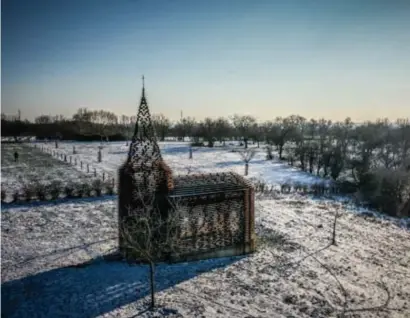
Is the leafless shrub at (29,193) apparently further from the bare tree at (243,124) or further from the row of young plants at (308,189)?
the bare tree at (243,124)

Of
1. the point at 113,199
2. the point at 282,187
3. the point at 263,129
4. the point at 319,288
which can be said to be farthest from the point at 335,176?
the point at 263,129

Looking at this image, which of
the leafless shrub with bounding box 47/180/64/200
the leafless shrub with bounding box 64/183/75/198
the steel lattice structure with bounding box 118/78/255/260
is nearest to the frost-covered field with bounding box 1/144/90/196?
the leafless shrub with bounding box 47/180/64/200

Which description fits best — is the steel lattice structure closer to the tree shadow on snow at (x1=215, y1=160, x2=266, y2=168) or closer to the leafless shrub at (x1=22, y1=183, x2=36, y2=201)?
the leafless shrub at (x1=22, y1=183, x2=36, y2=201)

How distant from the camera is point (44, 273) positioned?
12.9 metres

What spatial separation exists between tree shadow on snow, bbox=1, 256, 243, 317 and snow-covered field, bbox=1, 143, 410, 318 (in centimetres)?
3

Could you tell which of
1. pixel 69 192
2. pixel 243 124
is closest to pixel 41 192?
pixel 69 192

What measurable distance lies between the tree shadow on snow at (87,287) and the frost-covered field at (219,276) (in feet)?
0.10

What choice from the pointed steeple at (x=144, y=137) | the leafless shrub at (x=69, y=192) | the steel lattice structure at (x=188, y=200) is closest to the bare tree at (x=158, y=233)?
the steel lattice structure at (x=188, y=200)

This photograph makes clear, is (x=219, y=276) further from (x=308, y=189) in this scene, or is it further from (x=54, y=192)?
(x=308, y=189)

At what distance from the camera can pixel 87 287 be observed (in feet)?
39.1

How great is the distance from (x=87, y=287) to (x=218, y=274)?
4.46 m

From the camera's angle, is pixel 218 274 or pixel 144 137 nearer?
pixel 218 274

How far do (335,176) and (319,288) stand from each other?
2680 cm

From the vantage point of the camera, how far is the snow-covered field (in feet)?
36.0
